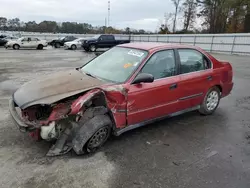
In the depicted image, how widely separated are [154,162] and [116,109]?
3.06 ft

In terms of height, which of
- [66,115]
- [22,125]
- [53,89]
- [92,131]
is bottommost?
[92,131]

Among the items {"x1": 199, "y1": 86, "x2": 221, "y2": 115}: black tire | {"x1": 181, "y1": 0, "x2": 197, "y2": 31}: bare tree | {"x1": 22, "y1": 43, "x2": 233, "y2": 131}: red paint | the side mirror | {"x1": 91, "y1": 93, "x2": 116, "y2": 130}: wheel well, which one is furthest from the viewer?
{"x1": 181, "y1": 0, "x2": 197, "y2": 31}: bare tree

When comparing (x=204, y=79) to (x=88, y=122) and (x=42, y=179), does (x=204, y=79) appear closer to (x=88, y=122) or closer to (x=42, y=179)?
(x=88, y=122)

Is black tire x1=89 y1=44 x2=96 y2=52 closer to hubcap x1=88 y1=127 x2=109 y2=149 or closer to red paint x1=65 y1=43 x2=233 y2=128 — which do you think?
red paint x1=65 y1=43 x2=233 y2=128

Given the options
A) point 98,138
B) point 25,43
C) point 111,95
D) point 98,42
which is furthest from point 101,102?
point 25,43

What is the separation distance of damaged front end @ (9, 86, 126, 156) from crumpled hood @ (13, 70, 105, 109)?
0.26ft

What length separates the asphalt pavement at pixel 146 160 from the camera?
2586 millimetres

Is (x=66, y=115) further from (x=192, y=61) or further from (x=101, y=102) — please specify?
(x=192, y=61)

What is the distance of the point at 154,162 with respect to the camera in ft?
9.84

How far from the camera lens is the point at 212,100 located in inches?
187

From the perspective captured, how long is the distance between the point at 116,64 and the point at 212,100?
242 cm

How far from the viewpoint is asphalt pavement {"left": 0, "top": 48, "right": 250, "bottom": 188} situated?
259 cm

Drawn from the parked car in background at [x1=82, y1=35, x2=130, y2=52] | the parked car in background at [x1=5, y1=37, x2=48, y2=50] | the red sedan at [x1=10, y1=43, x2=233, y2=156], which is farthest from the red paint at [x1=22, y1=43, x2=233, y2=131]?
the parked car in background at [x1=5, y1=37, x2=48, y2=50]

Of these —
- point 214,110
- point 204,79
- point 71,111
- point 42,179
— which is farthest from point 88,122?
point 214,110
